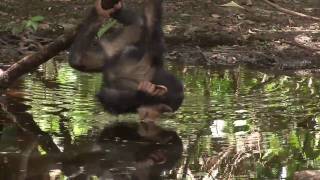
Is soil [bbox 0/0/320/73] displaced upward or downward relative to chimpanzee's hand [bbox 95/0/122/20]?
downward

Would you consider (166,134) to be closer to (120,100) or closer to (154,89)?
(154,89)

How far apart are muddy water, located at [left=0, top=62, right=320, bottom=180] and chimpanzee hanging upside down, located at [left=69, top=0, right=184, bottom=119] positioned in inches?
7.5

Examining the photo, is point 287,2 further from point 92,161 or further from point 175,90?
point 92,161

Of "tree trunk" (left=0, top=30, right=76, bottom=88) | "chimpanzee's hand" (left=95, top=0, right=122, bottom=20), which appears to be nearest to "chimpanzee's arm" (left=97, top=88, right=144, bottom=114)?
"tree trunk" (left=0, top=30, right=76, bottom=88)

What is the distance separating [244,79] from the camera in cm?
750

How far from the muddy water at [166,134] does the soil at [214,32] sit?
1183mm

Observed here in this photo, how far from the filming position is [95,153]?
16.0 feet

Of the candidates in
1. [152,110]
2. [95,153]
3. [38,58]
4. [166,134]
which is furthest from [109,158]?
[38,58]

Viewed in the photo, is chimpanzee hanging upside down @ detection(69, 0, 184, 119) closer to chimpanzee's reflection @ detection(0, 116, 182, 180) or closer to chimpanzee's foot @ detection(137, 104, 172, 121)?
chimpanzee's foot @ detection(137, 104, 172, 121)

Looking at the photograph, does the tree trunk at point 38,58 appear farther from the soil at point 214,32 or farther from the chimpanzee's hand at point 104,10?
the soil at point 214,32

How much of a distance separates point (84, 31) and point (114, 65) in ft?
1.35

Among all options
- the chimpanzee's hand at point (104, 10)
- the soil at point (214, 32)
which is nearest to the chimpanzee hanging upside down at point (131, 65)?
the chimpanzee's hand at point (104, 10)

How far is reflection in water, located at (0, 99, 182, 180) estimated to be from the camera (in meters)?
4.44

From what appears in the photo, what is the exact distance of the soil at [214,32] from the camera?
8547 millimetres
